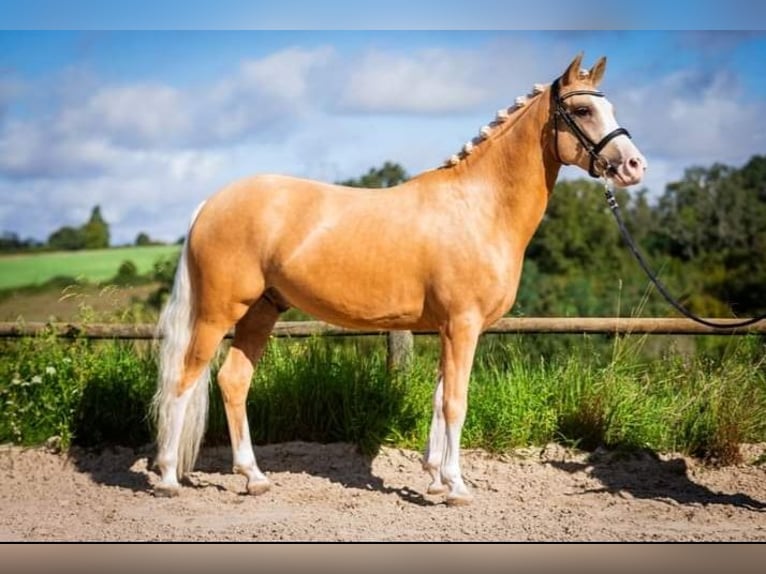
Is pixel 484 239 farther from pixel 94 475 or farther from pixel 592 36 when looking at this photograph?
pixel 94 475

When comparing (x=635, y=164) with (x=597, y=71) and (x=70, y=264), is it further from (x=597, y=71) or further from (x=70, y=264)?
(x=70, y=264)

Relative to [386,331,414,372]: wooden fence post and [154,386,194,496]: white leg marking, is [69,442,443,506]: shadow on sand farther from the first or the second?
[386,331,414,372]: wooden fence post

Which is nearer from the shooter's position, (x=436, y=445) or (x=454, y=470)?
(x=454, y=470)

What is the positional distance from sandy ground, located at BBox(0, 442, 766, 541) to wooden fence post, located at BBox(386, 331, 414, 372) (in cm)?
54

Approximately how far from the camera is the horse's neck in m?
4.06

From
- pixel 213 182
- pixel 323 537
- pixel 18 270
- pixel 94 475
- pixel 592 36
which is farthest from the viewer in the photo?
pixel 18 270

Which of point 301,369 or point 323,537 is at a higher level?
point 301,369

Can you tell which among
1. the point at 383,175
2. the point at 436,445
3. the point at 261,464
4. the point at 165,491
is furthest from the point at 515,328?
the point at 383,175

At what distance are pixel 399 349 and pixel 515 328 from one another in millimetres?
670

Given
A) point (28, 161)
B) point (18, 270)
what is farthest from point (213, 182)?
point (18, 270)

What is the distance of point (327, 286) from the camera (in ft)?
13.6

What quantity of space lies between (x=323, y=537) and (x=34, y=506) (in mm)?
1505

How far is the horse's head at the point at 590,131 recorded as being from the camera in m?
3.78

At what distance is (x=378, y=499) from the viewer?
4.35 meters
